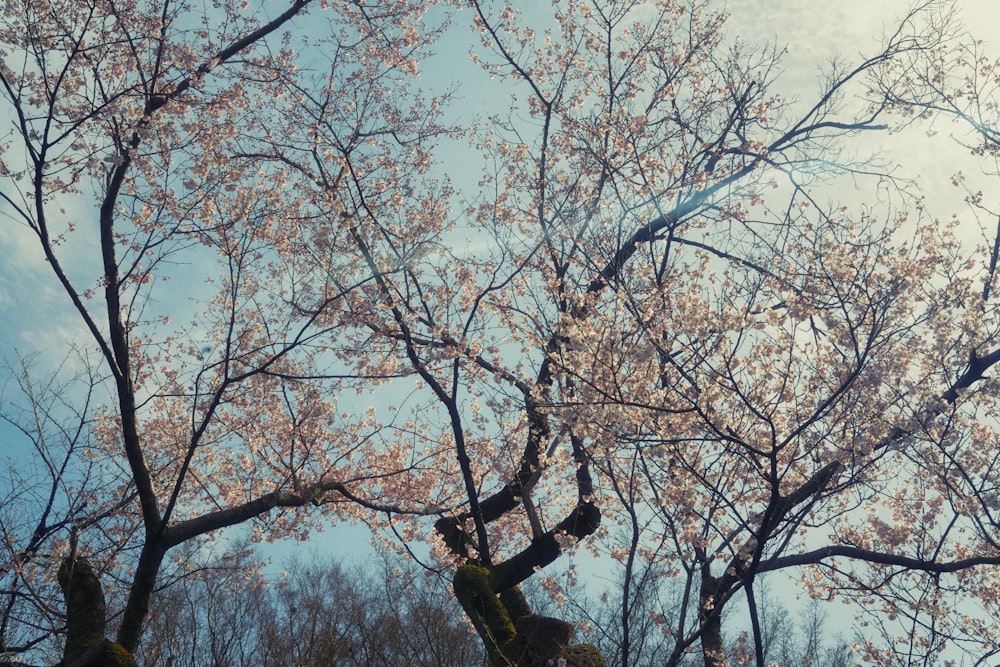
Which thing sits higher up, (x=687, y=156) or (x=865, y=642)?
(x=687, y=156)

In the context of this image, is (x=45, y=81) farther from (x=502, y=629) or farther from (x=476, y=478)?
(x=502, y=629)

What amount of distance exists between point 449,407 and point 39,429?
17.4ft

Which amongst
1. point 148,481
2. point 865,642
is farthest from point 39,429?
point 865,642

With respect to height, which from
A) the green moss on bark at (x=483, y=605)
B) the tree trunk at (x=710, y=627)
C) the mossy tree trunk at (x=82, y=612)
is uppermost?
the mossy tree trunk at (x=82, y=612)

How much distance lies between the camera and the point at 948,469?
674 centimetres

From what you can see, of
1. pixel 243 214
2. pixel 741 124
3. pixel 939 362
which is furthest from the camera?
pixel 741 124

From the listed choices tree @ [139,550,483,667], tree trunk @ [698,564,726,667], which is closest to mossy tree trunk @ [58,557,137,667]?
tree @ [139,550,483,667]

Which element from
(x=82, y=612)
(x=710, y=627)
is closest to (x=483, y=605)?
(x=710, y=627)

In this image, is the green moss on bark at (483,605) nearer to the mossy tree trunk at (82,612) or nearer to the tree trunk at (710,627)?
the tree trunk at (710,627)

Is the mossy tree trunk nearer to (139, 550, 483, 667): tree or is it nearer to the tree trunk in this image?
(139, 550, 483, 667): tree

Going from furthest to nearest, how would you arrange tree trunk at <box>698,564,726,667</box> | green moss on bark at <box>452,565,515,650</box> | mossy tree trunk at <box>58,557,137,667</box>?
green moss on bark at <box>452,565,515,650</box> < tree trunk at <box>698,564,726,667</box> < mossy tree trunk at <box>58,557,137,667</box>

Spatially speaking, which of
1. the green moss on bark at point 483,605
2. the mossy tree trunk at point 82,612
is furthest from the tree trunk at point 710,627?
the mossy tree trunk at point 82,612

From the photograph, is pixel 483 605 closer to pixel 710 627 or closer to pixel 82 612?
pixel 710 627

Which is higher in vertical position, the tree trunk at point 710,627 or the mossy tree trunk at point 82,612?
the mossy tree trunk at point 82,612
